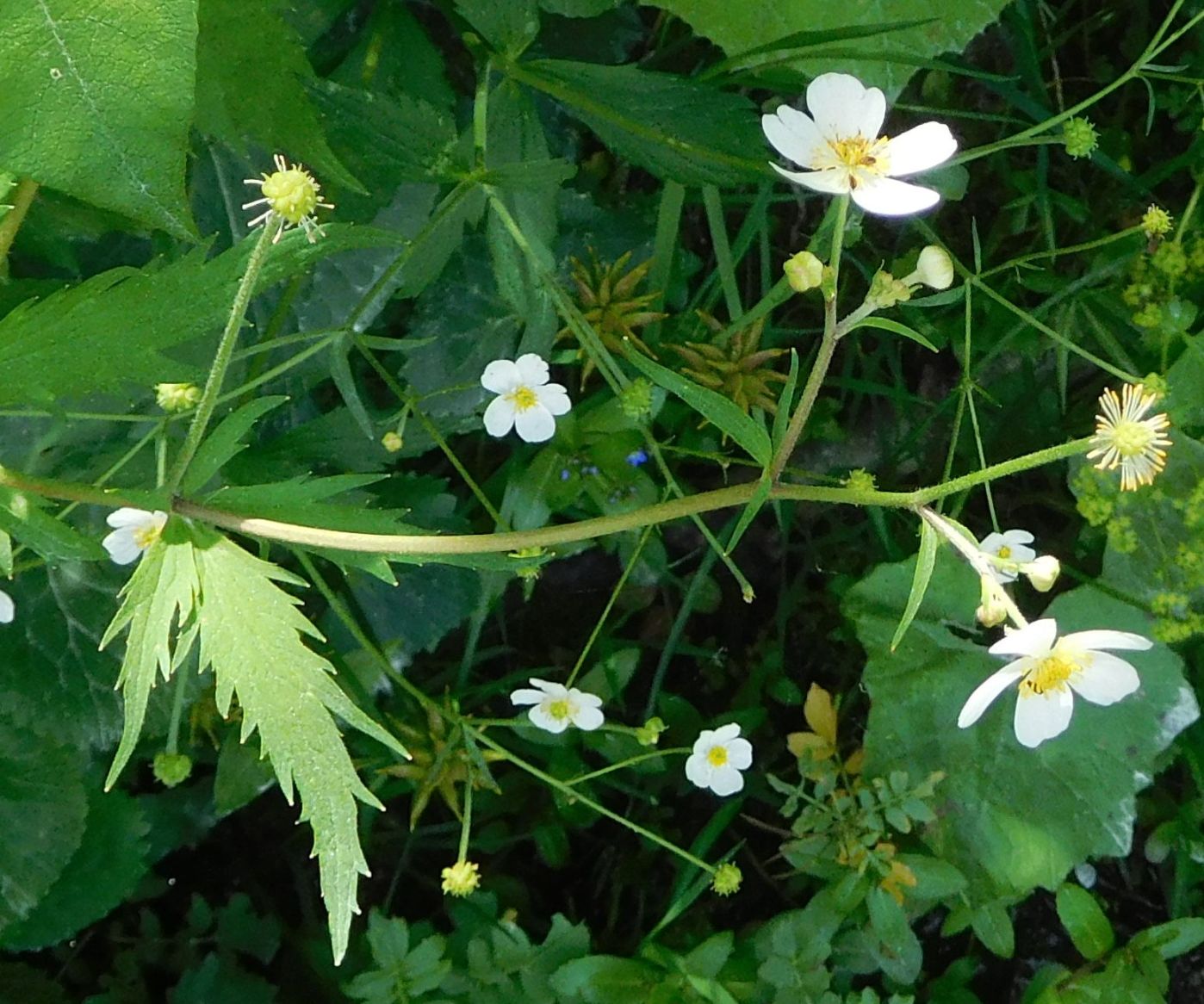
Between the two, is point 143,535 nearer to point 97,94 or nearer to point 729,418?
point 97,94

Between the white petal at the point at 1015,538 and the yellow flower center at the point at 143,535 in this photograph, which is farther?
the white petal at the point at 1015,538

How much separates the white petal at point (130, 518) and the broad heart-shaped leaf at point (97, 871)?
74cm

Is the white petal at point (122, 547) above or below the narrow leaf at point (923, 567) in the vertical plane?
below

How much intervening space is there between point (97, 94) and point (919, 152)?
72cm

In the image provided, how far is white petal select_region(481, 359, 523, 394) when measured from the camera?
1398 millimetres

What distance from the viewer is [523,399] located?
4.74 ft

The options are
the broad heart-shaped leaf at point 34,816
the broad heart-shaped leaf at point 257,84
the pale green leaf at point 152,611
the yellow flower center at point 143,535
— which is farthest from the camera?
the broad heart-shaped leaf at point 34,816

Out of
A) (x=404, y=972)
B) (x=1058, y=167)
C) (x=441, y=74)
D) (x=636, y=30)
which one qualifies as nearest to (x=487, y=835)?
(x=404, y=972)

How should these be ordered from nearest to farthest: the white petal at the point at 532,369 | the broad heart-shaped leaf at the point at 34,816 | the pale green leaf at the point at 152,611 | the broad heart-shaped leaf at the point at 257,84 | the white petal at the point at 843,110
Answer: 1. the pale green leaf at the point at 152,611
2. the white petal at the point at 843,110
3. the broad heart-shaped leaf at the point at 257,84
4. the white petal at the point at 532,369
5. the broad heart-shaped leaf at the point at 34,816

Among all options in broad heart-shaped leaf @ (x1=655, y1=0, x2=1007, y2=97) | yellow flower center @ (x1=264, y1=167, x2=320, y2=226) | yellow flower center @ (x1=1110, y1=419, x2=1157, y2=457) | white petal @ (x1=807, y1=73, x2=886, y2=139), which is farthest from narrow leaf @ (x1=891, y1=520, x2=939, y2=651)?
broad heart-shaped leaf @ (x1=655, y1=0, x2=1007, y2=97)

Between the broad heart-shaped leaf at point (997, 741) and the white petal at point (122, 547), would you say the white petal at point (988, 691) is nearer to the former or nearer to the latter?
the broad heart-shaped leaf at point (997, 741)

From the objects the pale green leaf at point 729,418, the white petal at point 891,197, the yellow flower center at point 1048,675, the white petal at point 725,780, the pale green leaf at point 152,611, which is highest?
the white petal at point 891,197

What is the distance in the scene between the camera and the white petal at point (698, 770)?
1.65 meters

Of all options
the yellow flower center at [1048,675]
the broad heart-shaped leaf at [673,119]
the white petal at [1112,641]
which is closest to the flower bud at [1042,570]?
the white petal at [1112,641]
